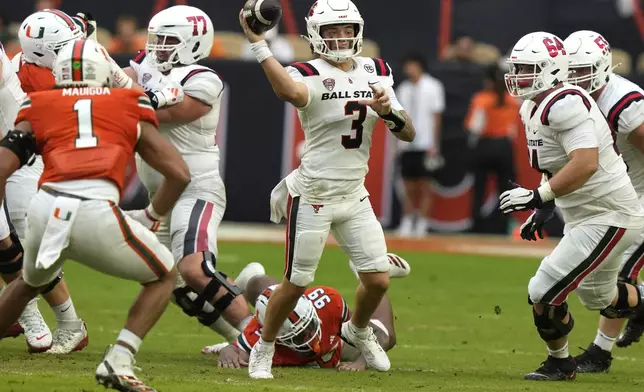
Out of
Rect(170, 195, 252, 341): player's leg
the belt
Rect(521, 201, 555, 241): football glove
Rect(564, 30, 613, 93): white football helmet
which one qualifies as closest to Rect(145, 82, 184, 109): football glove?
Rect(170, 195, 252, 341): player's leg

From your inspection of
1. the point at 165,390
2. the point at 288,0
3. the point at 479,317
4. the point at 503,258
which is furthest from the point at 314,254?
the point at 288,0

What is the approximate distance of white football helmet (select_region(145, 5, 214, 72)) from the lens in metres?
7.61

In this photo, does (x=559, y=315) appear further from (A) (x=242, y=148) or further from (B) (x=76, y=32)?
(A) (x=242, y=148)

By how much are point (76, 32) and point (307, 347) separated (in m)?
2.31

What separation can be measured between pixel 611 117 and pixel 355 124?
1525 millimetres

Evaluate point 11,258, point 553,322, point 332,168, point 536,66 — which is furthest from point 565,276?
point 11,258

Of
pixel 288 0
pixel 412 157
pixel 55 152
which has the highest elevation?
pixel 55 152

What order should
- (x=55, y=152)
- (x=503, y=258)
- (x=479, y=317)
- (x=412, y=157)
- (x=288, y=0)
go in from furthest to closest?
(x=288, y=0) < (x=412, y=157) < (x=503, y=258) < (x=479, y=317) < (x=55, y=152)

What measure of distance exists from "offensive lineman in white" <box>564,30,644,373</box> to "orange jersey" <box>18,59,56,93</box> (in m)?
3.02

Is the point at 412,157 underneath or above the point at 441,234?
above

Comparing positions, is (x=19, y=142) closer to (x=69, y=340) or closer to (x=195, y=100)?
(x=195, y=100)

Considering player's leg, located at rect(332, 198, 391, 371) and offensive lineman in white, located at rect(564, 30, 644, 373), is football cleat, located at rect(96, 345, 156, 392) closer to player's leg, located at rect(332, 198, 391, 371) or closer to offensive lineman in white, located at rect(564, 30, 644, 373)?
player's leg, located at rect(332, 198, 391, 371)

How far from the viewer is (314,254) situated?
268 inches

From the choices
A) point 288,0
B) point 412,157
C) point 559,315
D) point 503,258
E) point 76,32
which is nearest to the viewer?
point 559,315
